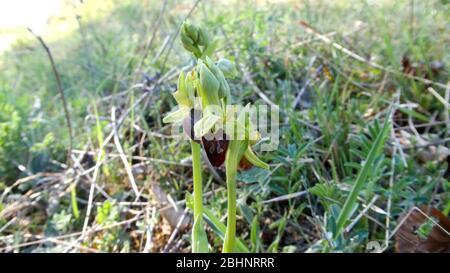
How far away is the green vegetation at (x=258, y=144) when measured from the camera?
1.28 meters

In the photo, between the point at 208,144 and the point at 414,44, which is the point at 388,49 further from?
the point at 208,144

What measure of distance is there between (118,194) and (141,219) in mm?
151

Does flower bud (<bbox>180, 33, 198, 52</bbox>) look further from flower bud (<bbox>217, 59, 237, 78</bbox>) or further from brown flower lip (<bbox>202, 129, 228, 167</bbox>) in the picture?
brown flower lip (<bbox>202, 129, 228, 167</bbox>)

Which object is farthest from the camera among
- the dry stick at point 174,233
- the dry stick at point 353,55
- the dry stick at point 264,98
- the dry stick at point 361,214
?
the dry stick at point 353,55

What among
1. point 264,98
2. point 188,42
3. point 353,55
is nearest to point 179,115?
point 188,42

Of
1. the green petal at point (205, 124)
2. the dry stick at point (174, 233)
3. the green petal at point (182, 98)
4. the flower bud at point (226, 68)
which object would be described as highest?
the flower bud at point (226, 68)

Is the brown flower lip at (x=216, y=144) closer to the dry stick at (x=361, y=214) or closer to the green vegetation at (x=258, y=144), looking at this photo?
the green vegetation at (x=258, y=144)

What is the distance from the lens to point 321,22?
234 centimetres

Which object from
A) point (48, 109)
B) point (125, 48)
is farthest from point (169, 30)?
point (48, 109)

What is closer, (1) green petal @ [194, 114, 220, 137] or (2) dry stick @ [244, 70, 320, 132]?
(1) green petal @ [194, 114, 220, 137]

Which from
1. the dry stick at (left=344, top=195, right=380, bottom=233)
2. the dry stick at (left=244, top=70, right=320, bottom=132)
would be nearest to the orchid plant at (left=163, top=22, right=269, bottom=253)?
the dry stick at (left=344, top=195, right=380, bottom=233)

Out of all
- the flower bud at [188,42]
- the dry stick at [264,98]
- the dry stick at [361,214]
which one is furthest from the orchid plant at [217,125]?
the dry stick at [264,98]

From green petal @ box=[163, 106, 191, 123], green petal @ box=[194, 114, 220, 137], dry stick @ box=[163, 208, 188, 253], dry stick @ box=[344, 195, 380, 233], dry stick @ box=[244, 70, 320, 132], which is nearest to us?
green petal @ box=[194, 114, 220, 137]

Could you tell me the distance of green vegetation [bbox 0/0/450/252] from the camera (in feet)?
4.21
